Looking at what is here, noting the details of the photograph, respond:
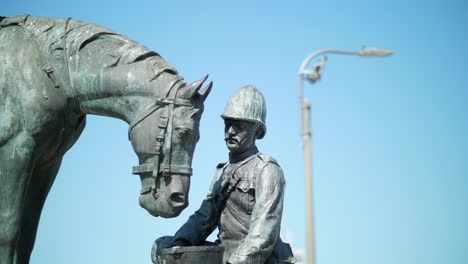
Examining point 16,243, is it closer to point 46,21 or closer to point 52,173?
point 52,173

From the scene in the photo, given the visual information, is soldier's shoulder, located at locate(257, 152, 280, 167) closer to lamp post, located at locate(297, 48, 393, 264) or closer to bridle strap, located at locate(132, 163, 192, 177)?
bridle strap, located at locate(132, 163, 192, 177)

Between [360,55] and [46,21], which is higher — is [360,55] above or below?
above

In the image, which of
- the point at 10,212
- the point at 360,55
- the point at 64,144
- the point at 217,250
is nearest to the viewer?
the point at 217,250

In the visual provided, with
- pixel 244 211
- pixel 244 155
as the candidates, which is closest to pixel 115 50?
pixel 244 155

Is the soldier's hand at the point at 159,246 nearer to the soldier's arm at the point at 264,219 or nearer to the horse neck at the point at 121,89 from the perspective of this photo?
the soldier's arm at the point at 264,219

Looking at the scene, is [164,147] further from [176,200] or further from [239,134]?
[239,134]

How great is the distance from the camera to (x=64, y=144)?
659 cm

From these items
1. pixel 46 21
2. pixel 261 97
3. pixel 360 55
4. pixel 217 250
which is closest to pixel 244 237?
pixel 217 250

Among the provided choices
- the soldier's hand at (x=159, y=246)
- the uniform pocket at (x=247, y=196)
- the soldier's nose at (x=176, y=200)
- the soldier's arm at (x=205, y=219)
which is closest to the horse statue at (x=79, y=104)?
the soldier's nose at (x=176, y=200)

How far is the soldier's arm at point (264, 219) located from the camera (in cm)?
564

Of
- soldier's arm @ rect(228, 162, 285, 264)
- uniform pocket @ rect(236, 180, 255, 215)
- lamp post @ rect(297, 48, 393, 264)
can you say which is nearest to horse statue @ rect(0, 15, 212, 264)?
uniform pocket @ rect(236, 180, 255, 215)

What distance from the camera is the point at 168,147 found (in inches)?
232

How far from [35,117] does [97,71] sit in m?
0.62

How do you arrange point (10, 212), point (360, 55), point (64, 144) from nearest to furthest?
point (10, 212) → point (64, 144) → point (360, 55)
